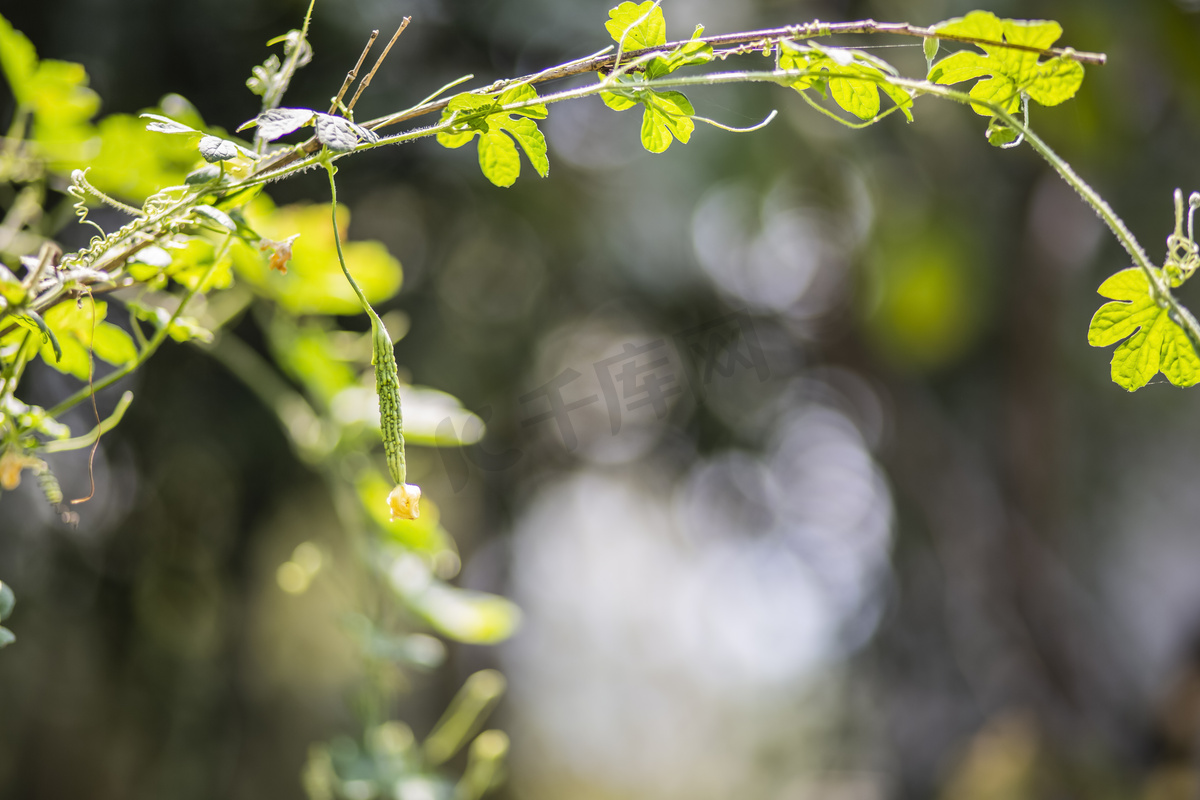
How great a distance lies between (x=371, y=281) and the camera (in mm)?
423

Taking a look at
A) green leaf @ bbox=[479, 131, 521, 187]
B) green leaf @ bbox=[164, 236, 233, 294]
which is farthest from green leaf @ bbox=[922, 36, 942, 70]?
green leaf @ bbox=[164, 236, 233, 294]

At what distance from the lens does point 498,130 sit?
0.73 ft

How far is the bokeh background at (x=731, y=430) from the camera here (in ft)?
3.85

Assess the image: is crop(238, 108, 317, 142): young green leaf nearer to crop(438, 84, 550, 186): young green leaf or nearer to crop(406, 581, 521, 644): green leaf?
crop(438, 84, 550, 186): young green leaf

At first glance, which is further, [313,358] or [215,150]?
[313,358]

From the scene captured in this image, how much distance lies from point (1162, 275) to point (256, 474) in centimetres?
141

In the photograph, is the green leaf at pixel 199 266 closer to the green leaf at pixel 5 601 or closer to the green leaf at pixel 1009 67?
the green leaf at pixel 5 601

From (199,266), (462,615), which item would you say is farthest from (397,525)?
(199,266)

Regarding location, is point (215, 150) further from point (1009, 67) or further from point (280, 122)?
point (1009, 67)

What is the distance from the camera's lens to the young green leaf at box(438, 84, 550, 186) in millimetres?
207

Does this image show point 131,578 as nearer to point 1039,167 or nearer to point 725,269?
point 725,269

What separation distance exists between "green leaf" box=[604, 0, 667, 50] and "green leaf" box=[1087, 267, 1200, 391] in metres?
0.14

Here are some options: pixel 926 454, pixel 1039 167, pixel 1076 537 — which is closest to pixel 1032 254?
pixel 1039 167

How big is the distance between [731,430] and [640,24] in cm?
169
